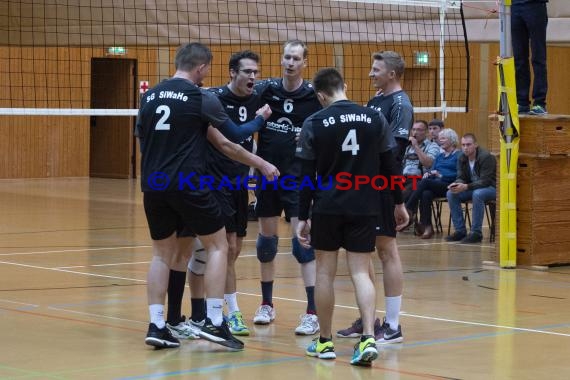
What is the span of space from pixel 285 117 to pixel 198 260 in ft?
3.93

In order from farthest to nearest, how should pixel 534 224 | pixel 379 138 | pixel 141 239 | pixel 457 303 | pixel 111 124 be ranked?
pixel 111 124 → pixel 141 239 → pixel 534 224 → pixel 457 303 → pixel 379 138

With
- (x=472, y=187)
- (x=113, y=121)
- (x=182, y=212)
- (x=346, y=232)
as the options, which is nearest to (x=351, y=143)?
(x=346, y=232)

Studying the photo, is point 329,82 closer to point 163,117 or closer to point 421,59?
point 163,117

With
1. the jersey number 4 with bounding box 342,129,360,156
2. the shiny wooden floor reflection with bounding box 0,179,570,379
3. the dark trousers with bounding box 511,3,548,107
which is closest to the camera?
the shiny wooden floor reflection with bounding box 0,179,570,379

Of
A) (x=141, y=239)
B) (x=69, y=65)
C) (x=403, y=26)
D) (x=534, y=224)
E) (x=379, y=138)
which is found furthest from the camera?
(x=69, y=65)

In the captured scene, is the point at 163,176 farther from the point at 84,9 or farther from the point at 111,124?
the point at 111,124

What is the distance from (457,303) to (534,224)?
8.81 ft

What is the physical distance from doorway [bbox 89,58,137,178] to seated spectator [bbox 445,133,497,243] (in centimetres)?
1215

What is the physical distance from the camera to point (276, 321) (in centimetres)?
766

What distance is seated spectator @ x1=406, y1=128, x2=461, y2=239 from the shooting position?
1419 cm

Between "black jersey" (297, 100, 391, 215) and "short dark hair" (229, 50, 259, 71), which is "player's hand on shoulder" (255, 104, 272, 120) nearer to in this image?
"short dark hair" (229, 50, 259, 71)

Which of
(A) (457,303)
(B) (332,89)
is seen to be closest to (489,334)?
(A) (457,303)

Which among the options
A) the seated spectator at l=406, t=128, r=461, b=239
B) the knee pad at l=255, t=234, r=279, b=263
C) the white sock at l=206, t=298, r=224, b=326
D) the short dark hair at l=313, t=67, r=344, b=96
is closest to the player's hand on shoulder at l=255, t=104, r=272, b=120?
the short dark hair at l=313, t=67, r=344, b=96

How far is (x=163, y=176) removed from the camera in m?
6.43
